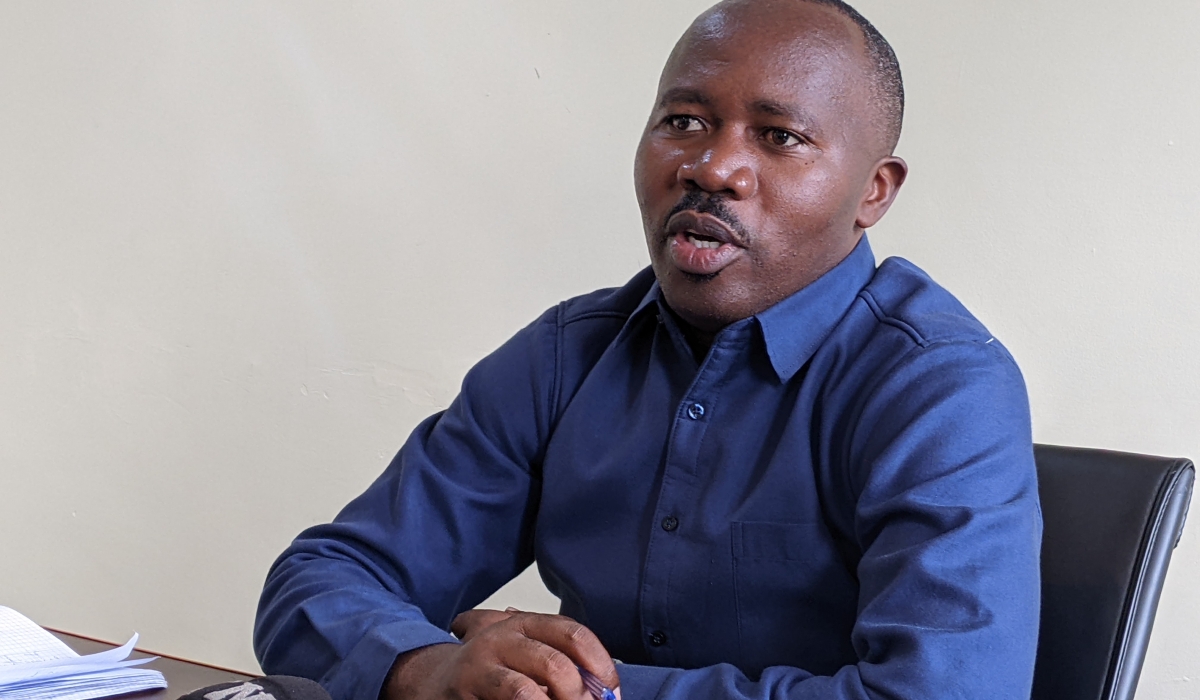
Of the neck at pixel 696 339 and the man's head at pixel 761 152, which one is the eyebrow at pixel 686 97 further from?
the neck at pixel 696 339

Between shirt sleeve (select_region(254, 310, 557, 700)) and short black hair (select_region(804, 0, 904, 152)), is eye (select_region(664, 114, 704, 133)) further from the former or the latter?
shirt sleeve (select_region(254, 310, 557, 700))

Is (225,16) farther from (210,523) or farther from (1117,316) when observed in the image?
(1117,316)

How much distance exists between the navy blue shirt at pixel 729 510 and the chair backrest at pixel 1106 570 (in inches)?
3.7

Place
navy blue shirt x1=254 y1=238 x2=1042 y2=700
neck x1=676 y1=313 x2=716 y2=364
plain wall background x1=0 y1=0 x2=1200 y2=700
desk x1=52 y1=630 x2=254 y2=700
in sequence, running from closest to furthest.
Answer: navy blue shirt x1=254 y1=238 x2=1042 y2=700
desk x1=52 y1=630 x2=254 y2=700
neck x1=676 y1=313 x2=716 y2=364
plain wall background x1=0 y1=0 x2=1200 y2=700

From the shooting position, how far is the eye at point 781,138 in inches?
45.0

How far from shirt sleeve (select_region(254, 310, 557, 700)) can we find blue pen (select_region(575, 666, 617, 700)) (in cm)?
30

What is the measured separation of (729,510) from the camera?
1116 mm

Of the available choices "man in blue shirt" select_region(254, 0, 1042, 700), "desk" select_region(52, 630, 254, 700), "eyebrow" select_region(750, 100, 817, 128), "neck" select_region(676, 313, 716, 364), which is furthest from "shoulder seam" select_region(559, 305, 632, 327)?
"desk" select_region(52, 630, 254, 700)

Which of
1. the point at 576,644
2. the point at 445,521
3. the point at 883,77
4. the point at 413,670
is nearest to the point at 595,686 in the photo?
the point at 576,644

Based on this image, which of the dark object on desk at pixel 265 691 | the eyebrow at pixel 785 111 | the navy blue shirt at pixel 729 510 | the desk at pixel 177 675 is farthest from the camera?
the eyebrow at pixel 785 111

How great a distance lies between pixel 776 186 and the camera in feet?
3.71

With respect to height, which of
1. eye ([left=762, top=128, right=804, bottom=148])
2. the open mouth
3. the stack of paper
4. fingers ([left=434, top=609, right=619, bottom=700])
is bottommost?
the stack of paper

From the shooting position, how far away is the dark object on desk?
0.82 meters

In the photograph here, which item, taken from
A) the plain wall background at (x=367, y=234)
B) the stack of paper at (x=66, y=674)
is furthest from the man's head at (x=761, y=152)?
the stack of paper at (x=66, y=674)
